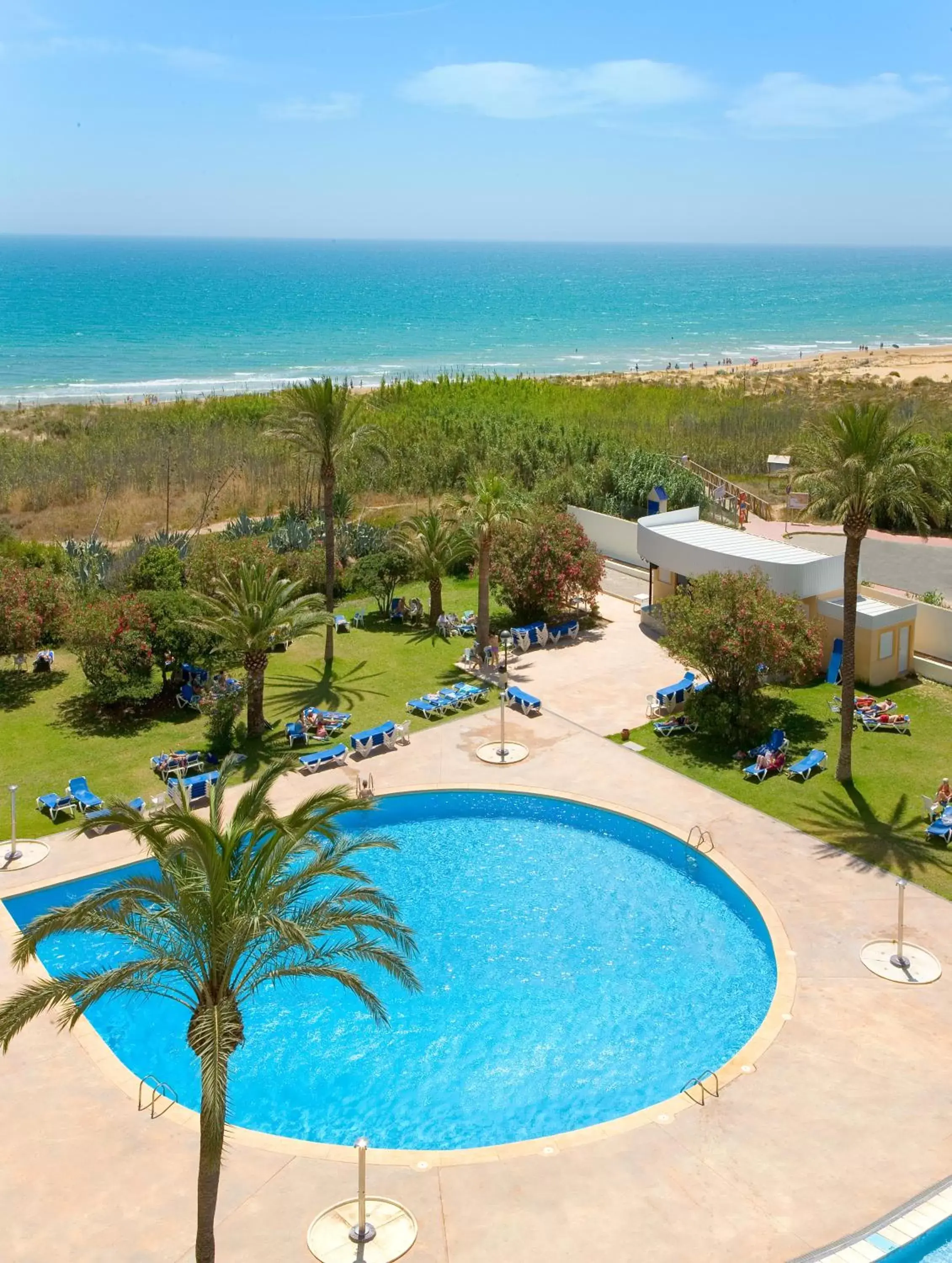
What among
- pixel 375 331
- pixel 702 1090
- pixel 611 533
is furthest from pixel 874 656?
pixel 375 331

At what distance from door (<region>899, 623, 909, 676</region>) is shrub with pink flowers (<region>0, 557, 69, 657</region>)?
18433 mm

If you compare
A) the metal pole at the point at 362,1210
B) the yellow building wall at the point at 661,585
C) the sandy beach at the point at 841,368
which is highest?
Result: the sandy beach at the point at 841,368

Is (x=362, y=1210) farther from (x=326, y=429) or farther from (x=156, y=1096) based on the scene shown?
(x=326, y=429)

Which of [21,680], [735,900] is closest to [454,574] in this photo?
[21,680]

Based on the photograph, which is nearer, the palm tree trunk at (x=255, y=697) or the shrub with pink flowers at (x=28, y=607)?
the palm tree trunk at (x=255, y=697)

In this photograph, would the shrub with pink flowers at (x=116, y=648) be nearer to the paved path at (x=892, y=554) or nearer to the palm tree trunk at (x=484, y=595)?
the palm tree trunk at (x=484, y=595)

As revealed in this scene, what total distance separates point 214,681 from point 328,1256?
49.4 ft

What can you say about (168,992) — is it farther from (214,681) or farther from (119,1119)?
(214,681)

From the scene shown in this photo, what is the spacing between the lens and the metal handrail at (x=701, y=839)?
16906 mm

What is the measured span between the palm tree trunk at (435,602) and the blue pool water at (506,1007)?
11257mm

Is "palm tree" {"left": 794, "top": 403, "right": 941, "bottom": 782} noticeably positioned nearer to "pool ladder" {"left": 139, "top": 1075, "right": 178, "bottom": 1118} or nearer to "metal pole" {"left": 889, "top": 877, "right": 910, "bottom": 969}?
"metal pole" {"left": 889, "top": 877, "right": 910, "bottom": 969}

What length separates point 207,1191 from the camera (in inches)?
336

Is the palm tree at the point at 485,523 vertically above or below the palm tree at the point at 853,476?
→ below

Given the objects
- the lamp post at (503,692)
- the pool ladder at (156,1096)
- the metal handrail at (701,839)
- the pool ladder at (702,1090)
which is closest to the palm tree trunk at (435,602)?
the lamp post at (503,692)
